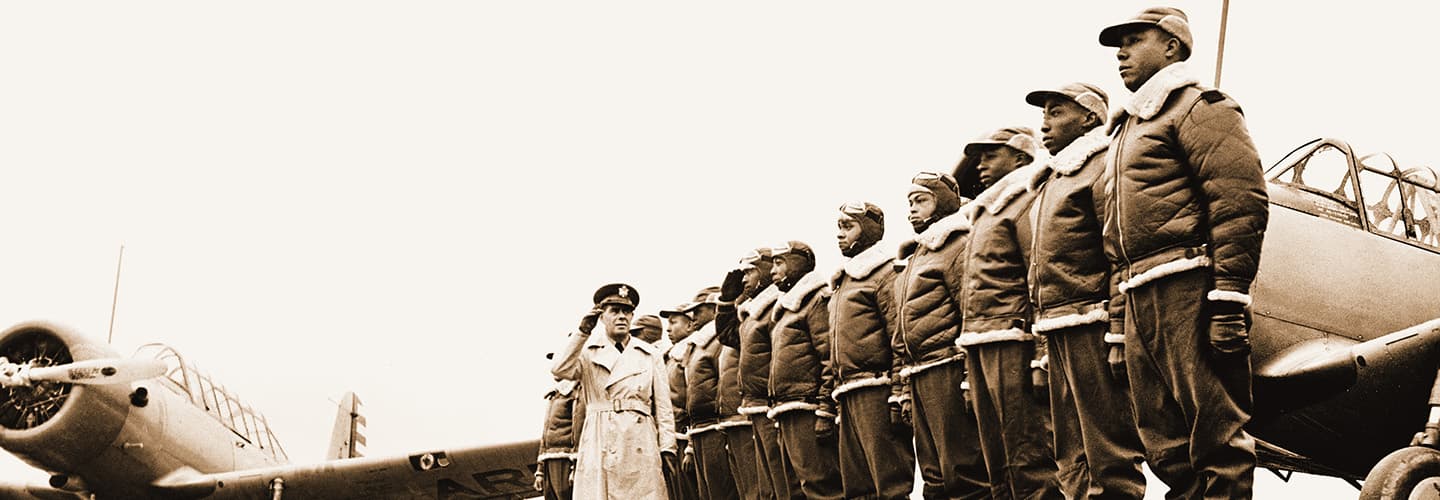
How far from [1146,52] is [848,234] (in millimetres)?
2714

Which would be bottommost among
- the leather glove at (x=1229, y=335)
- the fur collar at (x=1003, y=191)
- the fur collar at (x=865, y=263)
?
the leather glove at (x=1229, y=335)

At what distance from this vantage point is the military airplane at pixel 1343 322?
734cm

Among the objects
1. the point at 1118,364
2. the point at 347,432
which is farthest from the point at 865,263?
the point at 347,432

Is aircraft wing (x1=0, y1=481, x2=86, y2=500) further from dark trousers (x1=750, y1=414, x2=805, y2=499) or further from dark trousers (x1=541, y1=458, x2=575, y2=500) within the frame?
dark trousers (x1=750, y1=414, x2=805, y2=499)

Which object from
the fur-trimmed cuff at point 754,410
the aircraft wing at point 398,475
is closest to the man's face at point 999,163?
the fur-trimmed cuff at point 754,410

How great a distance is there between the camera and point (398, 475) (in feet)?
65.3

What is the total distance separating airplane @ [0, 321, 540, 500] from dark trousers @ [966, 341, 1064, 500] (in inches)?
508

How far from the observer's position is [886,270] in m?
7.26

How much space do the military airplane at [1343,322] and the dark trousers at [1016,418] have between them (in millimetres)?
1823

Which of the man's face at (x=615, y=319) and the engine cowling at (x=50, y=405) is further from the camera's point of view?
the engine cowling at (x=50, y=405)

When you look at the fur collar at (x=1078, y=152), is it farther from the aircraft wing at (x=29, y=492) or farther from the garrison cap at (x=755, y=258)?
the aircraft wing at (x=29, y=492)

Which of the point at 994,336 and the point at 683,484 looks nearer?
the point at 994,336

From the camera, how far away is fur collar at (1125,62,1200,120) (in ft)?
16.0

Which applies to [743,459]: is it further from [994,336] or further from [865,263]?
[994,336]
